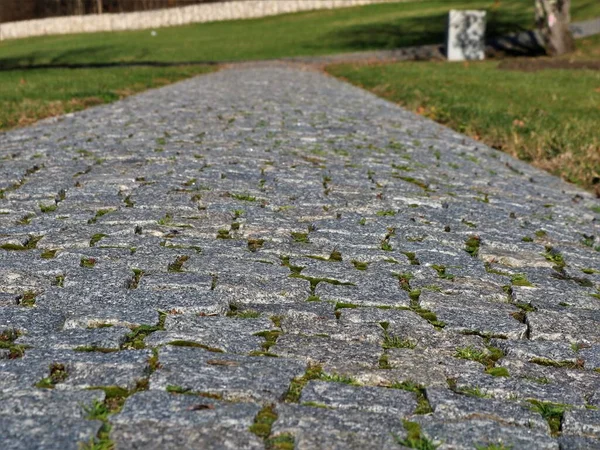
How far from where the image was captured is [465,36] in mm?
24312

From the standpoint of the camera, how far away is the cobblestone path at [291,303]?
2.58 m

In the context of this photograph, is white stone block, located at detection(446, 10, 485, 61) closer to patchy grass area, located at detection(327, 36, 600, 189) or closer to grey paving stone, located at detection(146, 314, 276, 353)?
patchy grass area, located at detection(327, 36, 600, 189)

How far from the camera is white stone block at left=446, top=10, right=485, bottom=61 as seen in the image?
79.3 feet

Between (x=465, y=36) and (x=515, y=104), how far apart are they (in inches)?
495

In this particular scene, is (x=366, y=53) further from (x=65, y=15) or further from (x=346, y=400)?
(x=346, y=400)

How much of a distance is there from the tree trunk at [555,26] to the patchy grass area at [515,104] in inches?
109

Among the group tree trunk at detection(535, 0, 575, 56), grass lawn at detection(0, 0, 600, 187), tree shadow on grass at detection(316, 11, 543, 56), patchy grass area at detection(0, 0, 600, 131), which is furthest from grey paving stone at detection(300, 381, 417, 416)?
tree shadow on grass at detection(316, 11, 543, 56)

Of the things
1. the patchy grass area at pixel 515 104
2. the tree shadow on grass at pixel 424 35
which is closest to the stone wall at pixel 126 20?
the tree shadow on grass at pixel 424 35

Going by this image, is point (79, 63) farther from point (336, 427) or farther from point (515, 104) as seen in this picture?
point (336, 427)

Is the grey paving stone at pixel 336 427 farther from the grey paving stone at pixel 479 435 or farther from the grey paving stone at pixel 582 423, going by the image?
the grey paving stone at pixel 582 423

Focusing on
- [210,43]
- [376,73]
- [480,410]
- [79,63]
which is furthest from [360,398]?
[210,43]

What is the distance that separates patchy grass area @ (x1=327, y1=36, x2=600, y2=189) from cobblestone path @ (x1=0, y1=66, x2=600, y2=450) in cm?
A: 113

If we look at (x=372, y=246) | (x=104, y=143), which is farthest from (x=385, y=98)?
(x=372, y=246)

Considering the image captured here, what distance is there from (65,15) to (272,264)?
132ft
